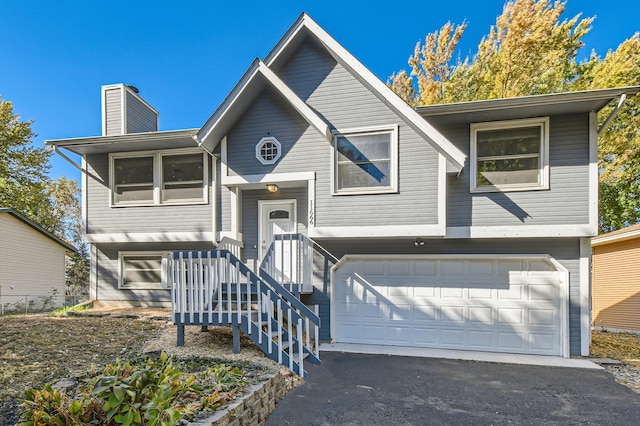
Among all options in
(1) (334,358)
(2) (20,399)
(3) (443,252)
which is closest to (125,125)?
(2) (20,399)

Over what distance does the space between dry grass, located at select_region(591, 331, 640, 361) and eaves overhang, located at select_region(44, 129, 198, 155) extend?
10.4 meters

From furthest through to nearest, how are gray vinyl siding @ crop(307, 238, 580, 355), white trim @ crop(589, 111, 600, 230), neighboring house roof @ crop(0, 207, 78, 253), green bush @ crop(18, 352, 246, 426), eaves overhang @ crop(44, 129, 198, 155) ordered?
neighboring house roof @ crop(0, 207, 78, 253), eaves overhang @ crop(44, 129, 198, 155), gray vinyl siding @ crop(307, 238, 580, 355), white trim @ crop(589, 111, 600, 230), green bush @ crop(18, 352, 246, 426)

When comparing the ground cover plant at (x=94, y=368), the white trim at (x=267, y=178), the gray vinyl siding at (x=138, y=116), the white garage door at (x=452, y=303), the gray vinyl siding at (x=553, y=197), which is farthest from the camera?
the gray vinyl siding at (x=138, y=116)

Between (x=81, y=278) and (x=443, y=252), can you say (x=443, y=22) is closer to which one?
(x=443, y=252)

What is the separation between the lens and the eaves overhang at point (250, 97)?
23.1 feet

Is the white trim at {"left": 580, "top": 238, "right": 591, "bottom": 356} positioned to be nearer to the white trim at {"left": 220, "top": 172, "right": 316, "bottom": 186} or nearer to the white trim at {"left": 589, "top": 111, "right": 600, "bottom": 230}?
the white trim at {"left": 589, "top": 111, "right": 600, "bottom": 230}

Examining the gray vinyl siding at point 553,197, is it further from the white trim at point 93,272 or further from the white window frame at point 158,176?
the white trim at point 93,272

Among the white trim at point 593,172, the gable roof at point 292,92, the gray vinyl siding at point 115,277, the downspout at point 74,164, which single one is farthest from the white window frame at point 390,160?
the downspout at point 74,164

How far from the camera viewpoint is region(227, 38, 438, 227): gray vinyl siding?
6805mm

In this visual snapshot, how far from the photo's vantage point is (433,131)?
21.4ft

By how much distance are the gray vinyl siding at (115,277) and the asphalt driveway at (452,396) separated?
18.1 ft

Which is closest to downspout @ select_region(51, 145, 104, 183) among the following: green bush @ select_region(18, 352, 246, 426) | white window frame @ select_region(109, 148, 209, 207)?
white window frame @ select_region(109, 148, 209, 207)

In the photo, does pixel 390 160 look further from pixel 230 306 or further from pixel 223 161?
pixel 230 306

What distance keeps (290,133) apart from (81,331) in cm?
597
